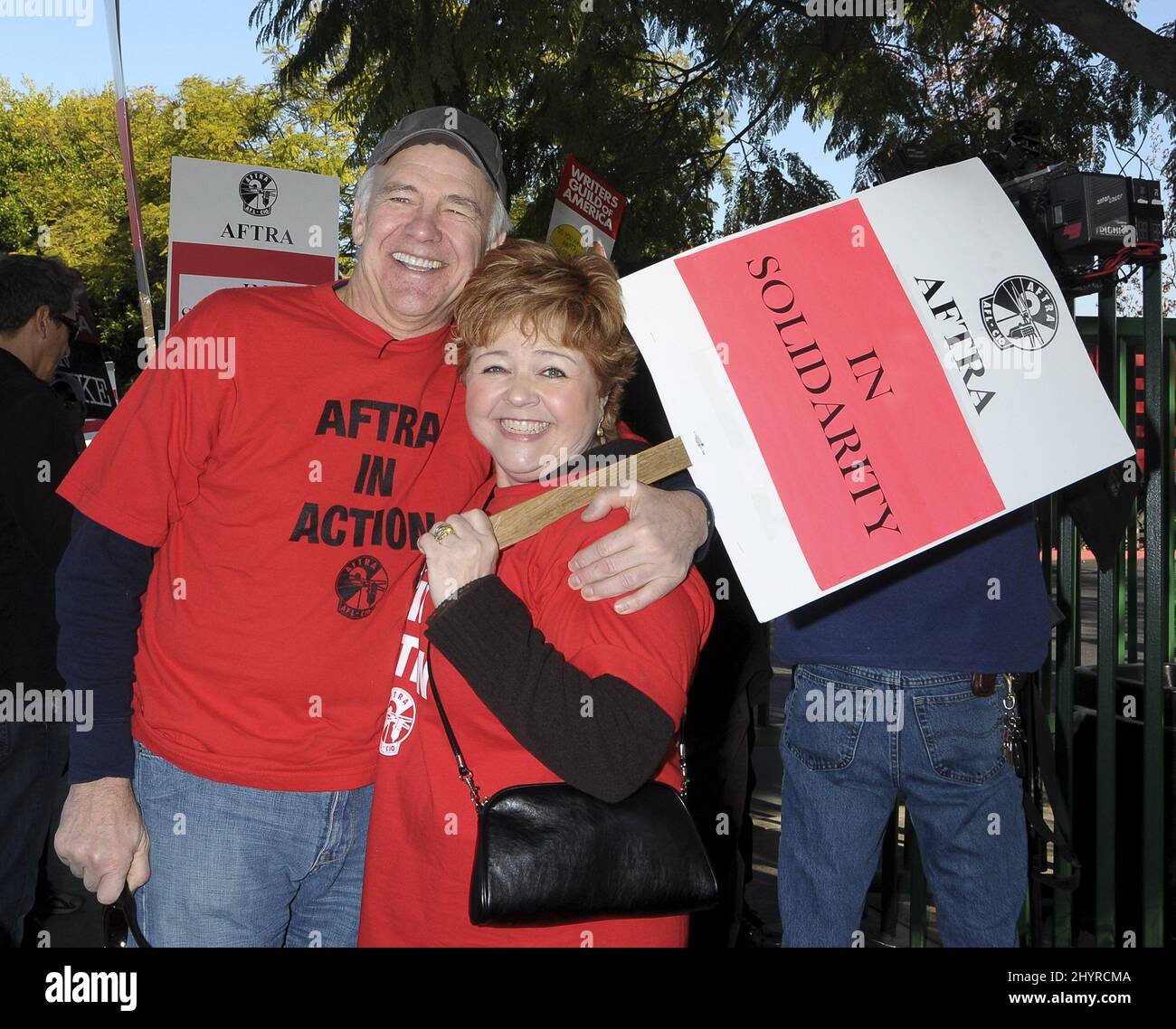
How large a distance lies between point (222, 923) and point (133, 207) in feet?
12.5

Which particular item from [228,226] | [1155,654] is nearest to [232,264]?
[228,226]

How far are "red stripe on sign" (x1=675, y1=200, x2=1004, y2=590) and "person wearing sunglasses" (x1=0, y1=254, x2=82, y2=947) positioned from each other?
2.33m

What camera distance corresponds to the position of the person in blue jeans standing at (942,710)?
2.51m

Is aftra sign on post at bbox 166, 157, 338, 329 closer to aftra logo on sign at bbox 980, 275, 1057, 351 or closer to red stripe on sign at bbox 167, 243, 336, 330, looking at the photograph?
red stripe on sign at bbox 167, 243, 336, 330

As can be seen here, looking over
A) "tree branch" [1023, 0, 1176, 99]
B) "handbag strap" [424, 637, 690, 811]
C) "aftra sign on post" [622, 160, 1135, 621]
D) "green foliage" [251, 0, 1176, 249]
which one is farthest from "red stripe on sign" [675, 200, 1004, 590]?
"green foliage" [251, 0, 1176, 249]

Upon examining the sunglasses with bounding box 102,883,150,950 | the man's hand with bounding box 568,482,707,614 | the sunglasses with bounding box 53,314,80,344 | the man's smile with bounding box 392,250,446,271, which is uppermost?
the sunglasses with bounding box 53,314,80,344

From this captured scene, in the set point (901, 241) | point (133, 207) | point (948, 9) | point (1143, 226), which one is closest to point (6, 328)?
point (133, 207)

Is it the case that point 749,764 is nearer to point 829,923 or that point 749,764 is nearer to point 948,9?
point 829,923

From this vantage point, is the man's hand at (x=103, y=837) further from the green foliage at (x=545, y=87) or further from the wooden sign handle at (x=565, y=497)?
the green foliage at (x=545, y=87)

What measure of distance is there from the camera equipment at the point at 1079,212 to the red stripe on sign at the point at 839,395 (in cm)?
53

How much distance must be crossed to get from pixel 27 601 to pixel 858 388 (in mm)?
2803

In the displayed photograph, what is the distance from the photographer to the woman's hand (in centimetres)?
171

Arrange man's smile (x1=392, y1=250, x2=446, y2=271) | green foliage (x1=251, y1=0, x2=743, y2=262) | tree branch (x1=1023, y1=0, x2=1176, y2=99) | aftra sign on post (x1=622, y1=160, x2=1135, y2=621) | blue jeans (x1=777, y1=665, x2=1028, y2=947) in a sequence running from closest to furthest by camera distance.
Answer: aftra sign on post (x1=622, y1=160, x2=1135, y2=621)
man's smile (x1=392, y1=250, x2=446, y2=271)
blue jeans (x1=777, y1=665, x2=1028, y2=947)
tree branch (x1=1023, y1=0, x2=1176, y2=99)
green foliage (x1=251, y1=0, x2=743, y2=262)

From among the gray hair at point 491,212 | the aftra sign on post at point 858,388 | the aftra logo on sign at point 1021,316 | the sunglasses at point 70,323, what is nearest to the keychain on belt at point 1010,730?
the aftra sign on post at point 858,388
